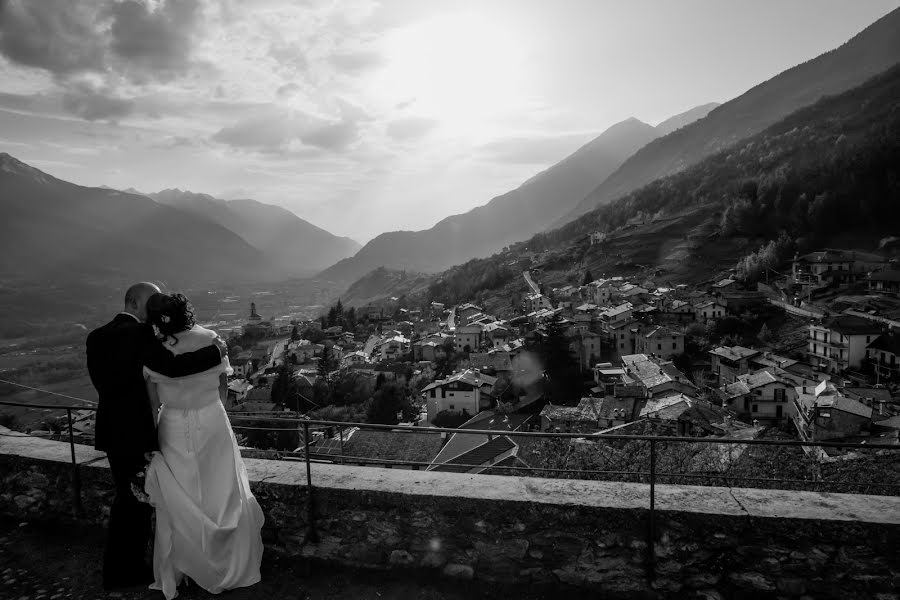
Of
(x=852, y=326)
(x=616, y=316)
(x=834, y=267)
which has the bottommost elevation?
(x=852, y=326)

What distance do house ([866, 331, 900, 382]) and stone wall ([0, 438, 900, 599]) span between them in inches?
1488

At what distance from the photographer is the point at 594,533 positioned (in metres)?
3.29

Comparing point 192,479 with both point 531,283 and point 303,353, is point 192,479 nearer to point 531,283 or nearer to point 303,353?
point 303,353

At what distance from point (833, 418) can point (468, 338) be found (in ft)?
101

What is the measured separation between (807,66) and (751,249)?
524 feet

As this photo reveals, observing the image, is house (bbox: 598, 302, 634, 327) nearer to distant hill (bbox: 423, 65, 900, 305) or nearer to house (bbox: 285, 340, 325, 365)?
distant hill (bbox: 423, 65, 900, 305)

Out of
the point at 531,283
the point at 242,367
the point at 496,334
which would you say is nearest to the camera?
the point at 496,334

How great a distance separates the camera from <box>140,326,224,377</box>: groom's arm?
3.05 metres

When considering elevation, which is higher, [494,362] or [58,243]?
[58,243]

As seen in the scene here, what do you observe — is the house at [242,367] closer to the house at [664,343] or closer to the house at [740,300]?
the house at [664,343]

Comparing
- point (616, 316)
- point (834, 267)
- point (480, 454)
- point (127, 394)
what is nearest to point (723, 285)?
point (834, 267)

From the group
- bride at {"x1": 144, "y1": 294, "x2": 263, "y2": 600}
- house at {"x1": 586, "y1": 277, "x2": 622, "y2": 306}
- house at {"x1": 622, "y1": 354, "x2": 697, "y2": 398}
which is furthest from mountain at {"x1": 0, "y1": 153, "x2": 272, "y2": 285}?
bride at {"x1": 144, "y1": 294, "x2": 263, "y2": 600}

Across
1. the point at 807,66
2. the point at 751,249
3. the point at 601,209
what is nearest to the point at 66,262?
the point at 601,209

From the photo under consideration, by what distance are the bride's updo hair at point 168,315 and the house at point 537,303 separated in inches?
2290
